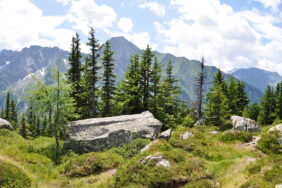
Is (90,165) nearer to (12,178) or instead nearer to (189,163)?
(12,178)

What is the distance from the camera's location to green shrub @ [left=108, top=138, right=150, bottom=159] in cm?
1434

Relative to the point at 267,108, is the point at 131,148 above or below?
below

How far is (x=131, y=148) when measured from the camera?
15.0 metres

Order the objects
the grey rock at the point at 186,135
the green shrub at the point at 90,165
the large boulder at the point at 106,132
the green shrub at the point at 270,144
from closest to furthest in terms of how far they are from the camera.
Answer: the green shrub at the point at 90,165 < the green shrub at the point at 270,144 < the grey rock at the point at 186,135 < the large boulder at the point at 106,132

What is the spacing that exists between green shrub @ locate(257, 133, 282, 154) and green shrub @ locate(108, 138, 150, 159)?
838 cm

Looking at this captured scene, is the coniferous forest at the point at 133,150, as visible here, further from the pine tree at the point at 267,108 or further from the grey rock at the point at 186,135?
the pine tree at the point at 267,108

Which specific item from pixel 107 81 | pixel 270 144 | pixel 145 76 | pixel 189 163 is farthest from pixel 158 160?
pixel 107 81

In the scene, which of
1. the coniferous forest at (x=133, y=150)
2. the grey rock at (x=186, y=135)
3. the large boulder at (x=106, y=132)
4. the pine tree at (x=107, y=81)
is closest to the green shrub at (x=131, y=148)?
the coniferous forest at (x=133, y=150)

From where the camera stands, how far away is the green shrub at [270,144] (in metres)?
12.0

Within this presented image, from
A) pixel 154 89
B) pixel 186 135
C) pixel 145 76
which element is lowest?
pixel 186 135

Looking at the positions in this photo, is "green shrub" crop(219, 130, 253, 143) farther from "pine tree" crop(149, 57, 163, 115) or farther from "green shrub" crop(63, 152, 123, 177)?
"pine tree" crop(149, 57, 163, 115)

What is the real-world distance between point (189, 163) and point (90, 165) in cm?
658

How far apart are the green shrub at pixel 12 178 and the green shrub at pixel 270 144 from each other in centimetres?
1450

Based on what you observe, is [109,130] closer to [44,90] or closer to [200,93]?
[44,90]
